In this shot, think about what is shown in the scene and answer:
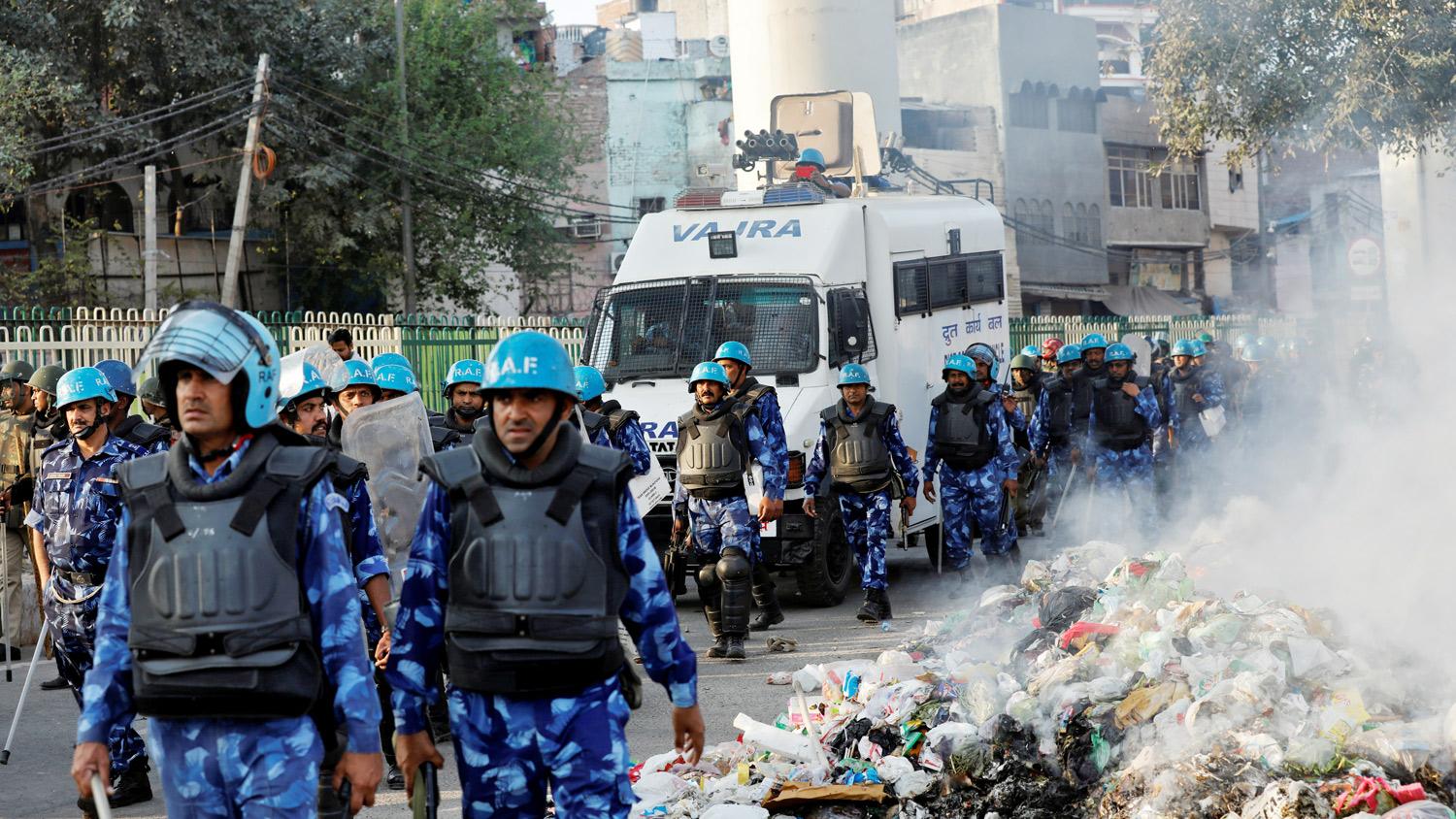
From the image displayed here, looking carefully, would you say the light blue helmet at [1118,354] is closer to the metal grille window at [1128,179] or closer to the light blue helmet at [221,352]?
the light blue helmet at [221,352]

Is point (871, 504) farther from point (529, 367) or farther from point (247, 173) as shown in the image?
point (247, 173)

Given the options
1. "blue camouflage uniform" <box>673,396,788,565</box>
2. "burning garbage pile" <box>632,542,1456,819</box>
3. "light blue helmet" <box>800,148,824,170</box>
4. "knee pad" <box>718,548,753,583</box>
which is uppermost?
"light blue helmet" <box>800,148,824,170</box>

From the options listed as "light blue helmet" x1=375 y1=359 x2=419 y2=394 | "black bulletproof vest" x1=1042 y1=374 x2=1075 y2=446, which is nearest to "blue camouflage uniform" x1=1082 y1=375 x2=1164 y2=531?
"black bulletproof vest" x1=1042 y1=374 x2=1075 y2=446

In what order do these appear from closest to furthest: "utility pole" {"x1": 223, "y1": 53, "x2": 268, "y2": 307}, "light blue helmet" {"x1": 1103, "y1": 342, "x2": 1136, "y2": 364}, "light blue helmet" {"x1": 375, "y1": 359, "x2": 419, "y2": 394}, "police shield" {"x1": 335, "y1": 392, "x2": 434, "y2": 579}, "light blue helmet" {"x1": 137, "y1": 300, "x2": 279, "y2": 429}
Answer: "light blue helmet" {"x1": 137, "y1": 300, "x2": 279, "y2": 429}
"police shield" {"x1": 335, "y1": 392, "x2": 434, "y2": 579}
"light blue helmet" {"x1": 375, "y1": 359, "x2": 419, "y2": 394}
"light blue helmet" {"x1": 1103, "y1": 342, "x2": 1136, "y2": 364}
"utility pole" {"x1": 223, "y1": 53, "x2": 268, "y2": 307}

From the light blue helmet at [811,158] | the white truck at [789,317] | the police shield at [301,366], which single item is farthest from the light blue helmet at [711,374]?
the light blue helmet at [811,158]

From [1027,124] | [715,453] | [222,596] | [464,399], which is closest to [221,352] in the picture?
[222,596]

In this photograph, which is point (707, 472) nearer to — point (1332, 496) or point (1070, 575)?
point (1070, 575)

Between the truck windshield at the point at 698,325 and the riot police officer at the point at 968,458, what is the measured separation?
3.76 ft

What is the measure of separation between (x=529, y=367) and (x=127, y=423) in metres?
4.19

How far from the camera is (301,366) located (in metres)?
7.23

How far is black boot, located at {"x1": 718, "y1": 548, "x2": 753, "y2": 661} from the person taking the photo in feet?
34.1

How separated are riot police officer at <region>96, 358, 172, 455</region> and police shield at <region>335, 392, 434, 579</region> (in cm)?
85

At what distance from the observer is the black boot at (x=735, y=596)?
10.4 meters

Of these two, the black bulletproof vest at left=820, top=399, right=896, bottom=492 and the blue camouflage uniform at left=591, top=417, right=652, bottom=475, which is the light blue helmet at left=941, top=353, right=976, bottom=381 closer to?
the black bulletproof vest at left=820, top=399, right=896, bottom=492
